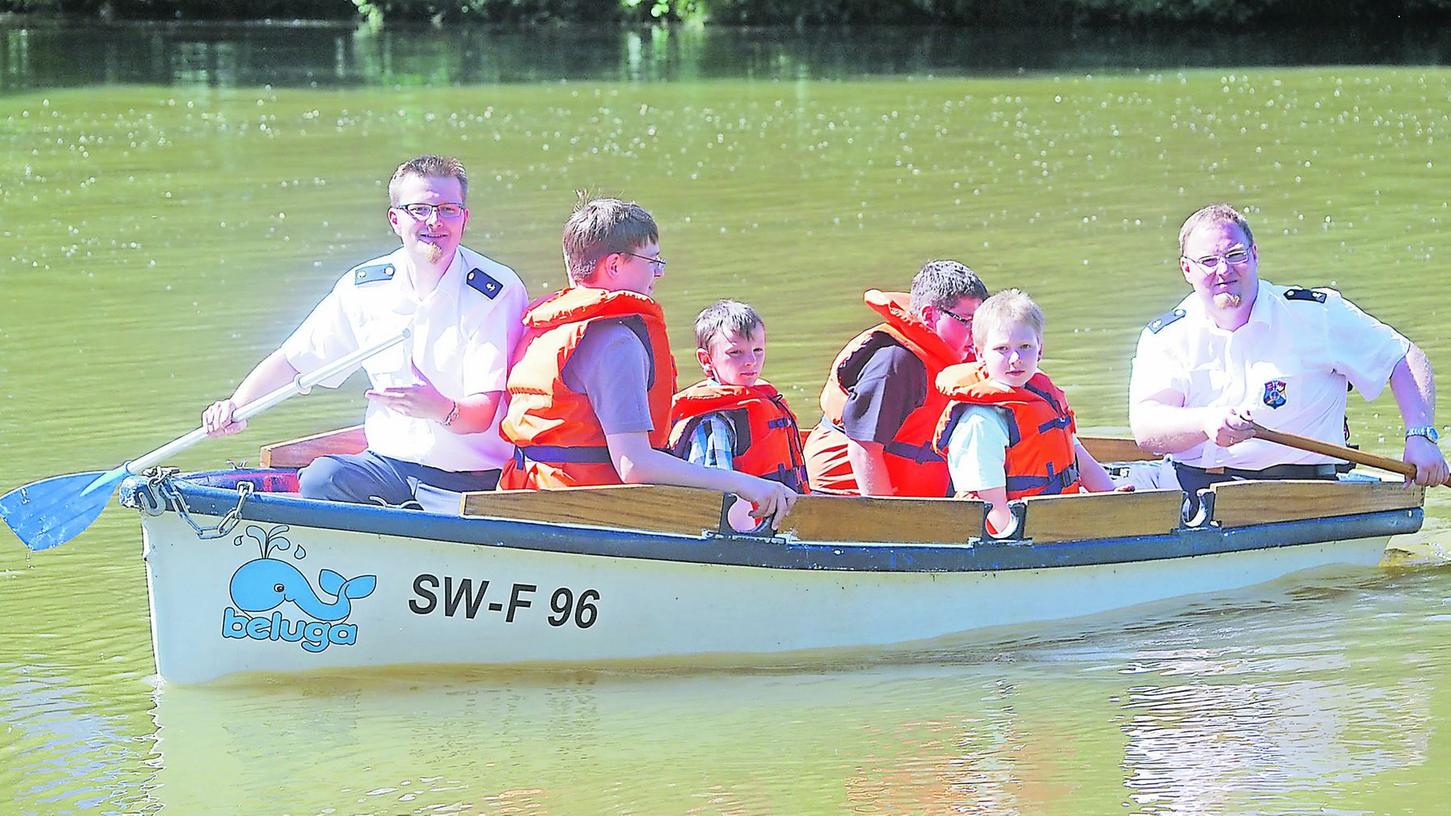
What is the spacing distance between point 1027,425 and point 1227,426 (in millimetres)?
609

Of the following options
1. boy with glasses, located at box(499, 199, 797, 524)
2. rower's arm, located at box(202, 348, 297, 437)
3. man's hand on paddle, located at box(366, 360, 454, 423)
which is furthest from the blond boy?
rower's arm, located at box(202, 348, 297, 437)

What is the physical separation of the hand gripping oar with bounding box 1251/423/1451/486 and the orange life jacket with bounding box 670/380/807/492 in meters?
1.31

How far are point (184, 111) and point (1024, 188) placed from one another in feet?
32.0

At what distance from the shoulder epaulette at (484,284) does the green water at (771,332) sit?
979 mm

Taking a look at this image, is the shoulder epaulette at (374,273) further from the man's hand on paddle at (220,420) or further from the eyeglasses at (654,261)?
the eyeglasses at (654,261)

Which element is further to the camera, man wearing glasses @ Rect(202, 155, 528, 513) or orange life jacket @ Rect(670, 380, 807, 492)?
orange life jacket @ Rect(670, 380, 807, 492)

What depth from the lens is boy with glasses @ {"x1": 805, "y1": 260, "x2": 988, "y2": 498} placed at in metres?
5.20

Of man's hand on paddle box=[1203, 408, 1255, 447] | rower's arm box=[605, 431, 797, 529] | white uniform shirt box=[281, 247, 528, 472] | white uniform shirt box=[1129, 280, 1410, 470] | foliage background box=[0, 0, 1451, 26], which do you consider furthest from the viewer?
foliage background box=[0, 0, 1451, 26]

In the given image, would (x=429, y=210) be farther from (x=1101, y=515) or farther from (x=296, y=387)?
(x=1101, y=515)

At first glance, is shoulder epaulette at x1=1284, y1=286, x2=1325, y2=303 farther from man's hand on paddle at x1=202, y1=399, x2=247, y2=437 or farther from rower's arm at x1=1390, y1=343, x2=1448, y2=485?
man's hand on paddle at x1=202, y1=399, x2=247, y2=437

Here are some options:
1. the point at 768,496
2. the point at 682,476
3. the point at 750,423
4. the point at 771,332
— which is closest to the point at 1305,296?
the point at 750,423

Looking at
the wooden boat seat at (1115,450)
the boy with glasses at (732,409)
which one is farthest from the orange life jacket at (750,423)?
the wooden boat seat at (1115,450)

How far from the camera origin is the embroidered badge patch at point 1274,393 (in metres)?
5.60

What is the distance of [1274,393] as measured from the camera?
18.4ft
